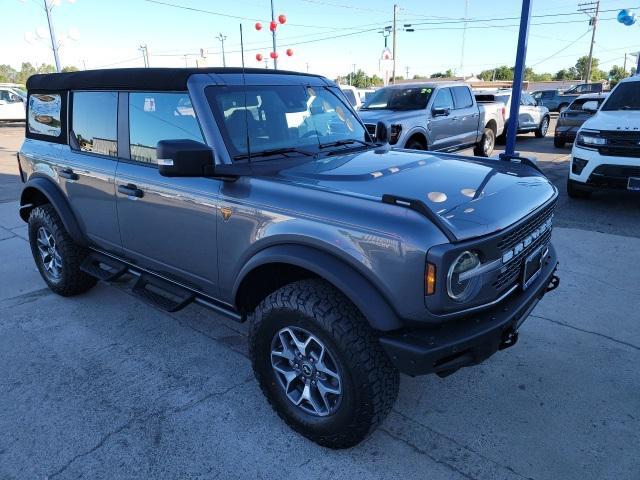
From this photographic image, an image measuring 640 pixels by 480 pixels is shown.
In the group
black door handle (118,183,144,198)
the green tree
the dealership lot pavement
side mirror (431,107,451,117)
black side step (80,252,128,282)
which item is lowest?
the dealership lot pavement

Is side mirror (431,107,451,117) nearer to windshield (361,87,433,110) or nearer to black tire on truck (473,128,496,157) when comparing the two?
windshield (361,87,433,110)

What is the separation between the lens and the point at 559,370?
3203mm

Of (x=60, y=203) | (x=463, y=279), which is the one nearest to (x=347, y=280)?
(x=463, y=279)

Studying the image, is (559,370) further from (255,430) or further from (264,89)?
(264,89)

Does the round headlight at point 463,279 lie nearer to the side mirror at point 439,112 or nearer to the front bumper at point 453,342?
the front bumper at point 453,342

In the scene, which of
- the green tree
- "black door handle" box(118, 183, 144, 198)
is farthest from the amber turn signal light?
the green tree

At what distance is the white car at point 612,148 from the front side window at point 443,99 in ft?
10.2

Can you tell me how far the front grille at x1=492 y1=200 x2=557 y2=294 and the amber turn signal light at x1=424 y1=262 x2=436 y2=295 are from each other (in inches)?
16.2

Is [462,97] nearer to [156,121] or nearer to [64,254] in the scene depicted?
[156,121]

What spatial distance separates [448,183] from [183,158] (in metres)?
1.41

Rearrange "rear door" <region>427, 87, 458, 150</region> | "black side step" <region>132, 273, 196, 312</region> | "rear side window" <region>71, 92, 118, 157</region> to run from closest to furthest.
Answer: "black side step" <region>132, 273, 196, 312</region> < "rear side window" <region>71, 92, 118, 157</region> < "rear door" <region>427, 87, 458, 150</region>

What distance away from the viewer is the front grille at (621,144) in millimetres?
6199

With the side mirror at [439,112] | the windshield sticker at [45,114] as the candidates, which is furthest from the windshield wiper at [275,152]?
the side mirror at [439,112]

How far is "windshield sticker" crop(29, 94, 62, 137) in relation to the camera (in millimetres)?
4164
